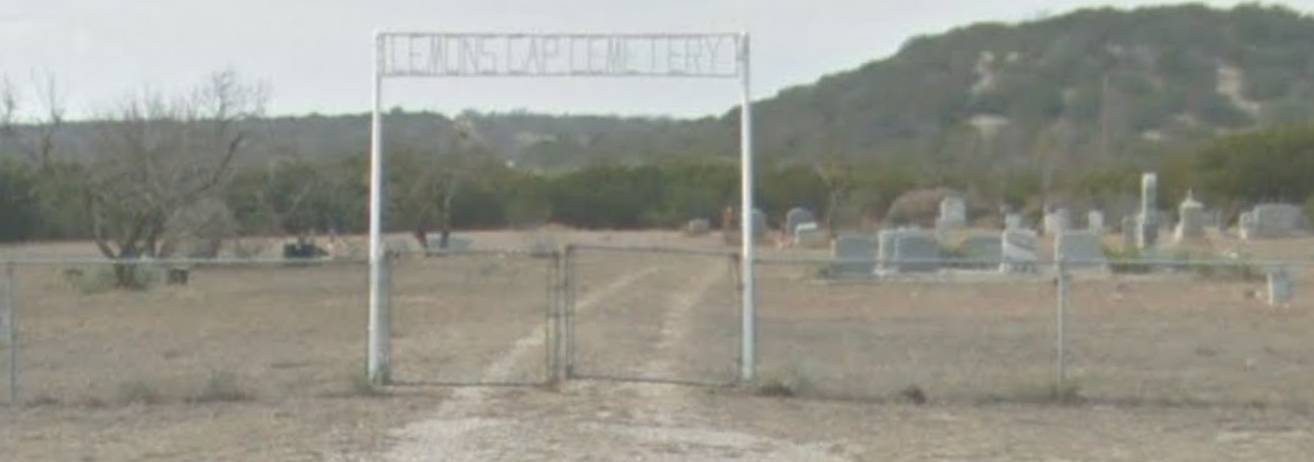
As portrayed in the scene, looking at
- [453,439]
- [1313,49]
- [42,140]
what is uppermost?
[1313,49]

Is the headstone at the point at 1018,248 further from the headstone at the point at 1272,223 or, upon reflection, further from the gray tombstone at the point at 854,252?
the headstone at the point at 1272,223

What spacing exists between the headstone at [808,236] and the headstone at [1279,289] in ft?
93.1

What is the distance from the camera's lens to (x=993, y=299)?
108 feet

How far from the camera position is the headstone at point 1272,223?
61.5 meters

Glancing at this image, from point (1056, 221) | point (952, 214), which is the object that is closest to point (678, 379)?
point (1056, 221)

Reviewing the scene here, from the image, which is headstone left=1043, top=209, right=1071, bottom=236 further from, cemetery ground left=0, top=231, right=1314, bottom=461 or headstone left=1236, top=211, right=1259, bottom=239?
cemetery ground left=0, top=231, right=1314, bottom=461

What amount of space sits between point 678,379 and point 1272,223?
162 feet

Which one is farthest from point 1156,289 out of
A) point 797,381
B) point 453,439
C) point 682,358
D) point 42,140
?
point 42,140

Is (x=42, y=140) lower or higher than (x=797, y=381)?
higher

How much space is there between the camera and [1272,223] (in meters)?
62.6

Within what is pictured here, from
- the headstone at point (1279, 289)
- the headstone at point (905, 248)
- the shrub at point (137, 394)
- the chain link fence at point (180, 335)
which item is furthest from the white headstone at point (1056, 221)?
the shrub at point (137, 394)

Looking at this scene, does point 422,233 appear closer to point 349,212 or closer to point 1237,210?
point 349,212

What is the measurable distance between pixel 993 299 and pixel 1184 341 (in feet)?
31.1

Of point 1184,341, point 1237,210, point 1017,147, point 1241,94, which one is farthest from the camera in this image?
point 1241,94
